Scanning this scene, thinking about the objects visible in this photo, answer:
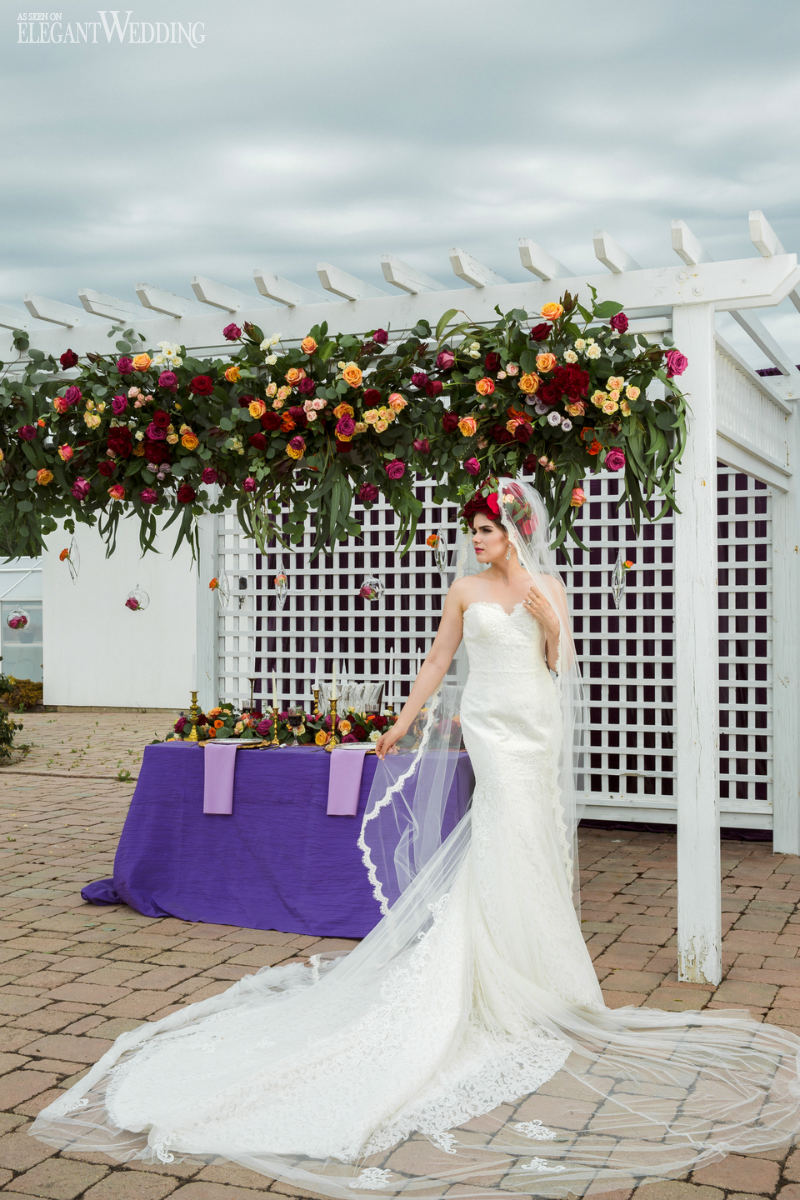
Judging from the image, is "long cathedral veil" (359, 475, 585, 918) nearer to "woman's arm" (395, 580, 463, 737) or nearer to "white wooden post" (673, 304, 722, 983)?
"woman's arm" (395, 580, 463, 737)

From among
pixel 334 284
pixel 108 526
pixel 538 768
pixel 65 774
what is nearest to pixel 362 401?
pixel 334 284

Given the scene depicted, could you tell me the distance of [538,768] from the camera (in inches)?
159

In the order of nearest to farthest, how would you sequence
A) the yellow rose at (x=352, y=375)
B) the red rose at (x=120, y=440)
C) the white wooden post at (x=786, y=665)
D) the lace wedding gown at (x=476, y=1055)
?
1. the lace wedding gown at (x=476, y=1055)
2. the yellow rose at (x=352, y=375)
3. the red rose at (x=120, y=440)
4. the white wooden post at (x=786, y=665)

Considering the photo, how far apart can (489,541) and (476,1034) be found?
Answer: 164 centimetres

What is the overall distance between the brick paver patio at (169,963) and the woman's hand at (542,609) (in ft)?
4.74

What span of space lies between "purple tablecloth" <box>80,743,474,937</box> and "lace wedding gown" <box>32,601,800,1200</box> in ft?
2.02

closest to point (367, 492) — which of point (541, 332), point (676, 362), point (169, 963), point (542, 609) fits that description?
point (541, 332)

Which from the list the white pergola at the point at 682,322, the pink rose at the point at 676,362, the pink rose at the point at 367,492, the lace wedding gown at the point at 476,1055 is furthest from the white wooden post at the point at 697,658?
the pink rose at the point at 367,492

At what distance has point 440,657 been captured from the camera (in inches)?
166

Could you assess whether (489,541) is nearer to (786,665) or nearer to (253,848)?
(253,848)

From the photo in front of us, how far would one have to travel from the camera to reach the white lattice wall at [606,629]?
746 cm

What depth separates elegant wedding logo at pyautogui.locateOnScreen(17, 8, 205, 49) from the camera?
205 inches

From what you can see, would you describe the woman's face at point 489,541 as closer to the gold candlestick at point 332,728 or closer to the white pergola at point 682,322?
the white pergola at point 682,322

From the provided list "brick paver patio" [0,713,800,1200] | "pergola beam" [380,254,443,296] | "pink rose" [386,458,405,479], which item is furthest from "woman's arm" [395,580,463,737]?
"pergola beam" [380,254,443,296]
